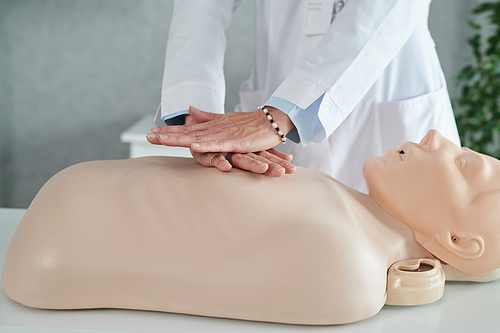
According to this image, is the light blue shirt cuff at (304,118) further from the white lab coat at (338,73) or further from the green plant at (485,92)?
the green plant at (485,92)

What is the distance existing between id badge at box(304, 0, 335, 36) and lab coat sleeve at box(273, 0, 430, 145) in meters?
0.19

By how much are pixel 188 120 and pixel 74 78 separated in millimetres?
1834

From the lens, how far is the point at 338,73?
2.79 ft

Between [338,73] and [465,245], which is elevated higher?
[338,73]

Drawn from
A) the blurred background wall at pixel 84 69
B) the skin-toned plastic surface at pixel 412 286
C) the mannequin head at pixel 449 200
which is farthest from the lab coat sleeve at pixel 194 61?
the blurred background wall at pixel 84 69

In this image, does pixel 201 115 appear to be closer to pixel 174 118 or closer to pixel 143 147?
pixel 174 118

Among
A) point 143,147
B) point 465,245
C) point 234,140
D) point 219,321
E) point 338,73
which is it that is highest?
point 338,73

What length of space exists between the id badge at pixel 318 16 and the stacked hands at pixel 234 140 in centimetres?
36

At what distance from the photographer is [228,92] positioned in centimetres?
260

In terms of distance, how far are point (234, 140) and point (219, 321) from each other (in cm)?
32

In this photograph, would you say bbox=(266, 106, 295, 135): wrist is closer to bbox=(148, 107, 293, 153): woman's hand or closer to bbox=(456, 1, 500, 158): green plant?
bbox=(148, 107, 293, 153): woman's hand

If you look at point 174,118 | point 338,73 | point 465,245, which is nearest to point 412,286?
point 465,245

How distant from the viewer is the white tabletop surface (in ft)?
1.98

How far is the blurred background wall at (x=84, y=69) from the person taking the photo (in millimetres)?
2471
